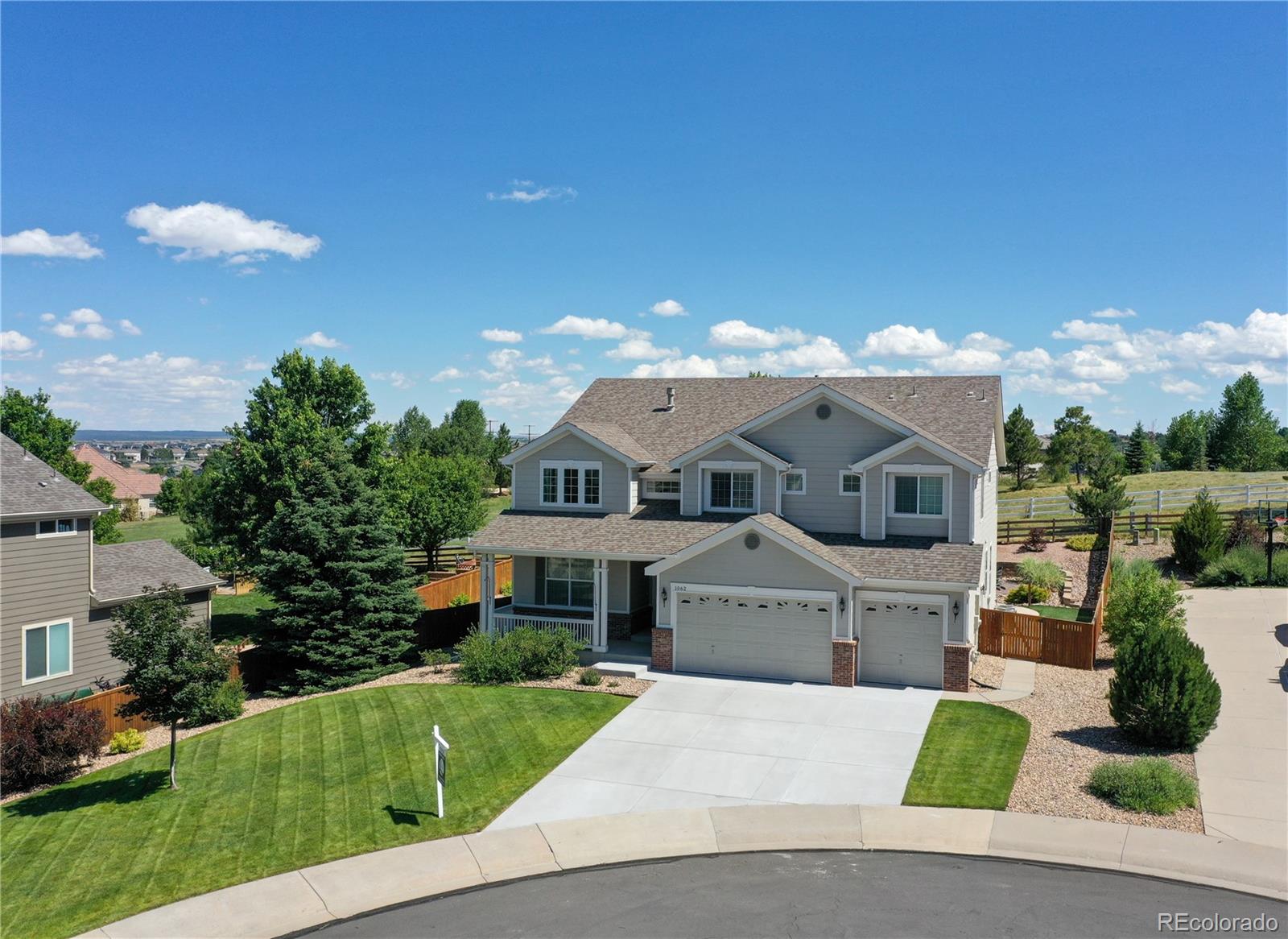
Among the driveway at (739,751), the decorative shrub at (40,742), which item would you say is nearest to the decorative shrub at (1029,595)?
the driveway at (739,751)

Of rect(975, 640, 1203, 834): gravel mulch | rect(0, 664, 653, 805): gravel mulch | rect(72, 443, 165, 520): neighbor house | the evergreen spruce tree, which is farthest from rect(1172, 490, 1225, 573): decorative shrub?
rect(72, 443, 165, 520): neighbor house

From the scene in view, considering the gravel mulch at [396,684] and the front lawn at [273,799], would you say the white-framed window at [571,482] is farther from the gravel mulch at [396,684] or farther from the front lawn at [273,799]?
the front lawn at [273,799]

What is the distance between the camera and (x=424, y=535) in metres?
41.5

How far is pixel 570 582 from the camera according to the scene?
2647cm

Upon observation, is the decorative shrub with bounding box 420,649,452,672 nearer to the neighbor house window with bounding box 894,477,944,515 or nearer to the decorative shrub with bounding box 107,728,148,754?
the decorative shrub with bounding box 107,728,148,754

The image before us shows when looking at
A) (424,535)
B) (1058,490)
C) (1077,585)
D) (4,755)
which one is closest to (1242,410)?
(1058,490)

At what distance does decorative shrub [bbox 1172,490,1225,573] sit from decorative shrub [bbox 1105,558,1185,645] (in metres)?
11.2

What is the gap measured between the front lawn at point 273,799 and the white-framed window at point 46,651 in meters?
5.88

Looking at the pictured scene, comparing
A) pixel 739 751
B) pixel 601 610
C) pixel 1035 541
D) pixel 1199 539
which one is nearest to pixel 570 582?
pixel 601 610

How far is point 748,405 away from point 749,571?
8338 millimetres

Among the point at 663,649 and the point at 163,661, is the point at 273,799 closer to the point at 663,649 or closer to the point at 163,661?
the point at 163,661

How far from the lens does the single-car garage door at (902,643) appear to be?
21.1 metres

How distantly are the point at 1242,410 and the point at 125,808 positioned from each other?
3696 inches

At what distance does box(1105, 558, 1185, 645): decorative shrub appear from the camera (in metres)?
21.6
